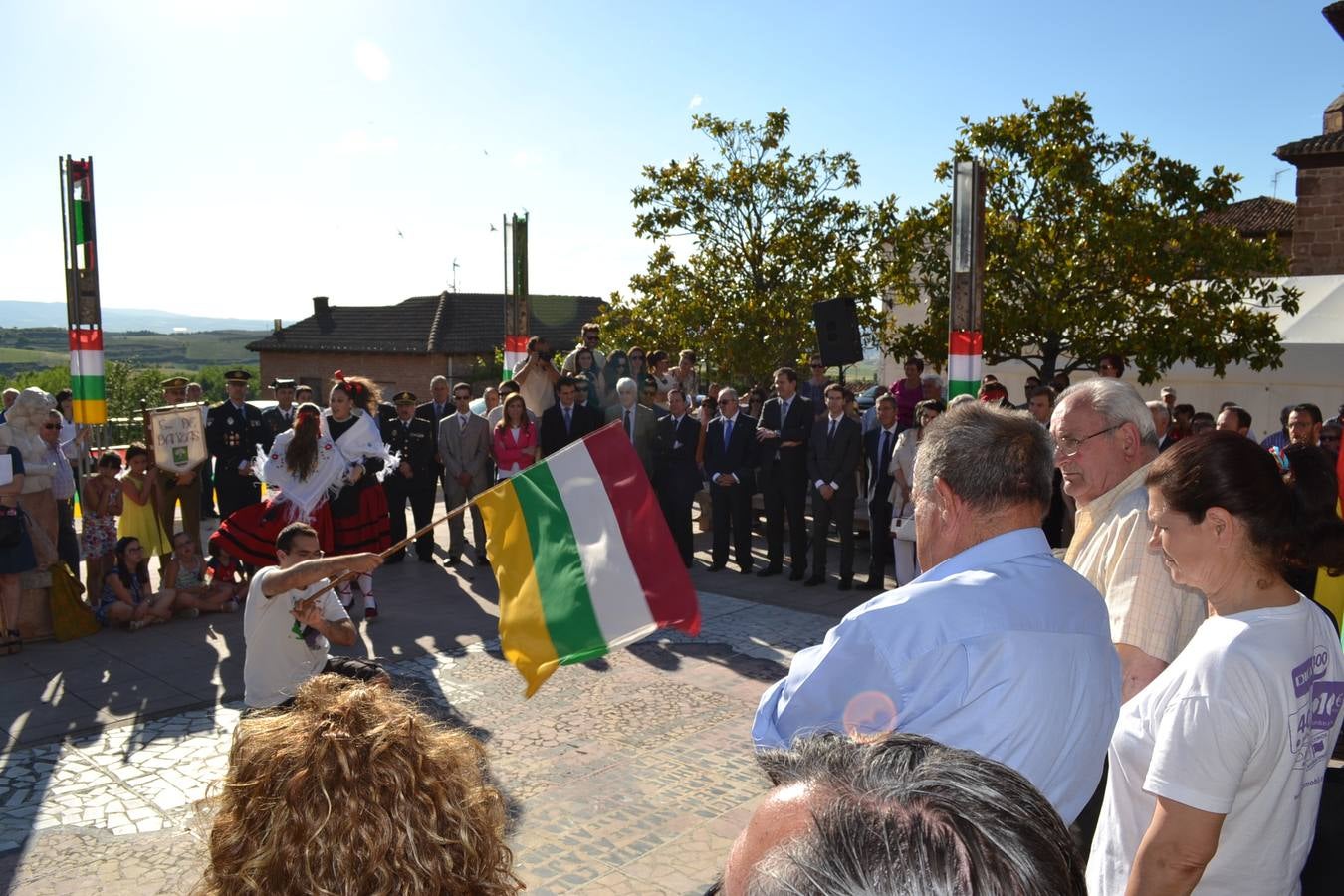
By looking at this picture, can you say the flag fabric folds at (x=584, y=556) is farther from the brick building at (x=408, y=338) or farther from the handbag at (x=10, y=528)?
the brick building at (x=408, y=338)

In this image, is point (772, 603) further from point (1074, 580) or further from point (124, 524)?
point (1074, 580)

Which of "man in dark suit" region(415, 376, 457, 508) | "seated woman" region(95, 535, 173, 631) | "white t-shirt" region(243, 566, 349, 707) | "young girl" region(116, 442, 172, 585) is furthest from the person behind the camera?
"man in dark suit" region(415, 376, 457, 508)

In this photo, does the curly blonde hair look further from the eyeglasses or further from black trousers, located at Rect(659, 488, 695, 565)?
black trousers, located at Rect(659, 488, 695, 565)

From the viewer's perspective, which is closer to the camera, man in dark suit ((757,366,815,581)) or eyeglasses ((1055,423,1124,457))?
eyeglasses ((1055,423,1124,457))

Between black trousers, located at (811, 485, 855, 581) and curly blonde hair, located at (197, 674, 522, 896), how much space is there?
8.88m

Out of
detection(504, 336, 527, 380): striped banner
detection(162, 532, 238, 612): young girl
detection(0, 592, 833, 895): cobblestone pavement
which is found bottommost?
detection(0, 592, 833, 895): cobblestone pavement

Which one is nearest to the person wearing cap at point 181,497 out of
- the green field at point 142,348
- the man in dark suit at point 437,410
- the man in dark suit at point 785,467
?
the man in dark suit at point 437,410

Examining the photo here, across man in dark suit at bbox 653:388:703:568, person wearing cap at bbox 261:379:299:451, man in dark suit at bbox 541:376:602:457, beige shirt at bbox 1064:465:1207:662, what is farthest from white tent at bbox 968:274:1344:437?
beige shirt at bbox 1064:465:1207:662

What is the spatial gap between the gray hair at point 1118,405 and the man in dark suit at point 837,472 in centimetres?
683

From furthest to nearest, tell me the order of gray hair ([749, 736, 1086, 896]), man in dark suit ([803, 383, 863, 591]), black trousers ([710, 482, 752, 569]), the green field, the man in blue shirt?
1. the green field
2. black trousers ([710, 482, 752, 569])
3. man in dark suit ([803, 383, 863, 591])
4. the man in blue shirt
5. gray hair ([749, 736, 1086, 896])

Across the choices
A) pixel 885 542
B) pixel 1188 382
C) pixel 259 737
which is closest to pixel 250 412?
pixel 885 542

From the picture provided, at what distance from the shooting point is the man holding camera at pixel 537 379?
12.9 m

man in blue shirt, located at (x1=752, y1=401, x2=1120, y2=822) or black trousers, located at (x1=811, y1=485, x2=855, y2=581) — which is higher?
man in blue shirt, located at (x1=752, y1=401, x2=1120, y2=822)

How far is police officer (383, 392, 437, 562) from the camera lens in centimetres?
1187
